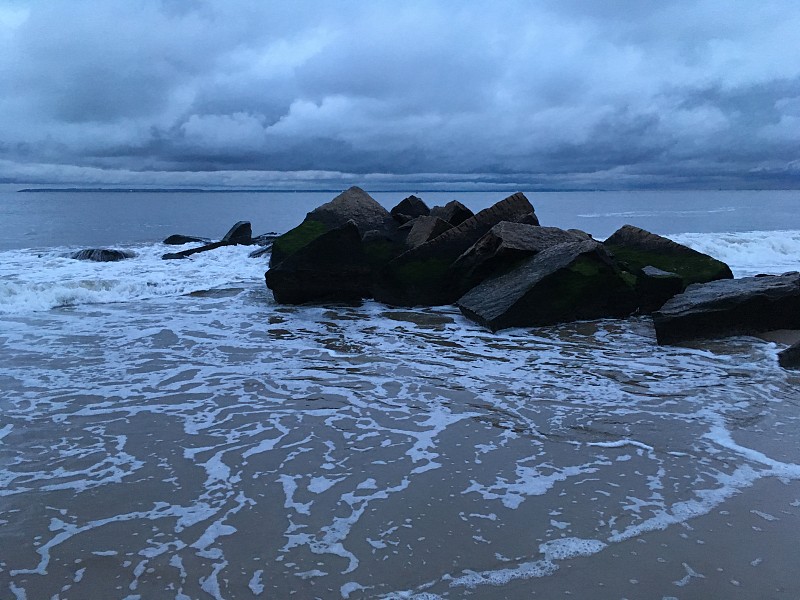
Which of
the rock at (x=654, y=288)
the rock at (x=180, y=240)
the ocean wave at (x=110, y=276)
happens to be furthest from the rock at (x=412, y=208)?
the rock at (x=180, y=240)

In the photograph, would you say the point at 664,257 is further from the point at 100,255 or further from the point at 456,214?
the point at 100,255

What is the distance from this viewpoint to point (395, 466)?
5199 mm

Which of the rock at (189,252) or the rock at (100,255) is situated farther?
the rock at (189,252)

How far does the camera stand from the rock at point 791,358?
25.3 feet

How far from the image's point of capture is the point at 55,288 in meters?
13.1

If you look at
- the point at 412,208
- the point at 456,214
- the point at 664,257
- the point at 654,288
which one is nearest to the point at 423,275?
the point at 456,214

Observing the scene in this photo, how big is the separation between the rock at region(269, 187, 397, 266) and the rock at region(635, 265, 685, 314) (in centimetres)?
668

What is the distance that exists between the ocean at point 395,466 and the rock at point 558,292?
56cm

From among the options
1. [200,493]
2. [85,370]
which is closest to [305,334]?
[85,370]

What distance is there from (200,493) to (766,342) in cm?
806

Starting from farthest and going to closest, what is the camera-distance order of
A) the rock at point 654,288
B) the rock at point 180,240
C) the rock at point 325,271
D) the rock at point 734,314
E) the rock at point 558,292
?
1. the rock at point 180,240
2. the rock at point 325,271
3. the rock at point 654,288
4. the rock at point 558,292
5. the rock at point 734,314

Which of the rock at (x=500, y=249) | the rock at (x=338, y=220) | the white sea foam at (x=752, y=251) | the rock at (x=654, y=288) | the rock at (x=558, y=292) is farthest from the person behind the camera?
the white sea foam at (x=752, y=251)

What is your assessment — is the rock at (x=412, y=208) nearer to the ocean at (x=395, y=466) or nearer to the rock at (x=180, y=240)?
the ocean at (x=395, y=466)

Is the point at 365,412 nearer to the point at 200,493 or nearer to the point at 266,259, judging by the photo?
the point at 200,493
